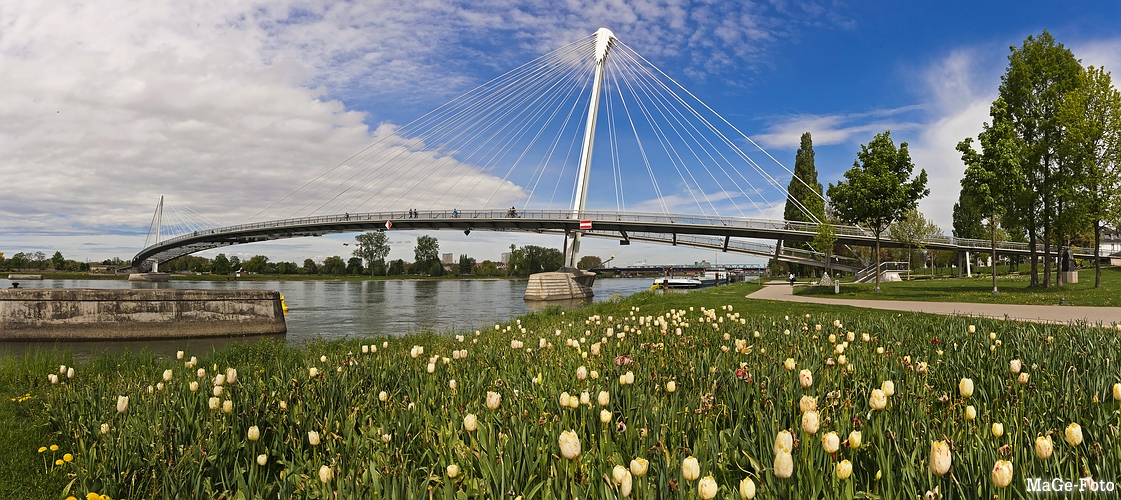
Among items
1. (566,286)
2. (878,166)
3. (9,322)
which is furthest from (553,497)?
(566,286)

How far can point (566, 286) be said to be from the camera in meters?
49.2

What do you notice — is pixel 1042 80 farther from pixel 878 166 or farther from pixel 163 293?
pixel 163 293

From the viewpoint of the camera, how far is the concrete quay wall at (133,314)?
20.0 meters

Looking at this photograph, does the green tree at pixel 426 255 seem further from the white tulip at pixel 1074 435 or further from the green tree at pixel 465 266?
the white tulip at pixel 1074 435

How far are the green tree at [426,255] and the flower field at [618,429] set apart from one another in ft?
406

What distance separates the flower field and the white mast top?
4842cm

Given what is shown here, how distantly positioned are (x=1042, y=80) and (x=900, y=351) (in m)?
27.5

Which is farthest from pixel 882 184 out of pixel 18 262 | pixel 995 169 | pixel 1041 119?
pixel 18 262

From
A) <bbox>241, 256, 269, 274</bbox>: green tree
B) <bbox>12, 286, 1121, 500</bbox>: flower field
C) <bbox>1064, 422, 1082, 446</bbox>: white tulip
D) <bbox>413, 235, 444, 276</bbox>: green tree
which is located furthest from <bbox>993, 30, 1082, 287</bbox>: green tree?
<bbox>241, 256, 269, 274</bbox>: green tree

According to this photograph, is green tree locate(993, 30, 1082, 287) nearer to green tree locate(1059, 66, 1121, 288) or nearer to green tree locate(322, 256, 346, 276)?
green tree locate(1059, 66, 1121, 288)

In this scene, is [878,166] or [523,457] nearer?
[523,457]

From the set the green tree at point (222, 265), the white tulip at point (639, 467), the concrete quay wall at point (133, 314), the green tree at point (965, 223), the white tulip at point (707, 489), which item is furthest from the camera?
the green tree at point (222, 265)

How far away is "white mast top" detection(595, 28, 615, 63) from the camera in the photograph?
51281 millimetres

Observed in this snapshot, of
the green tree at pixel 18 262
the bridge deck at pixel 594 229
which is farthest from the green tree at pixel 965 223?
the green tree at pixel 18 262
